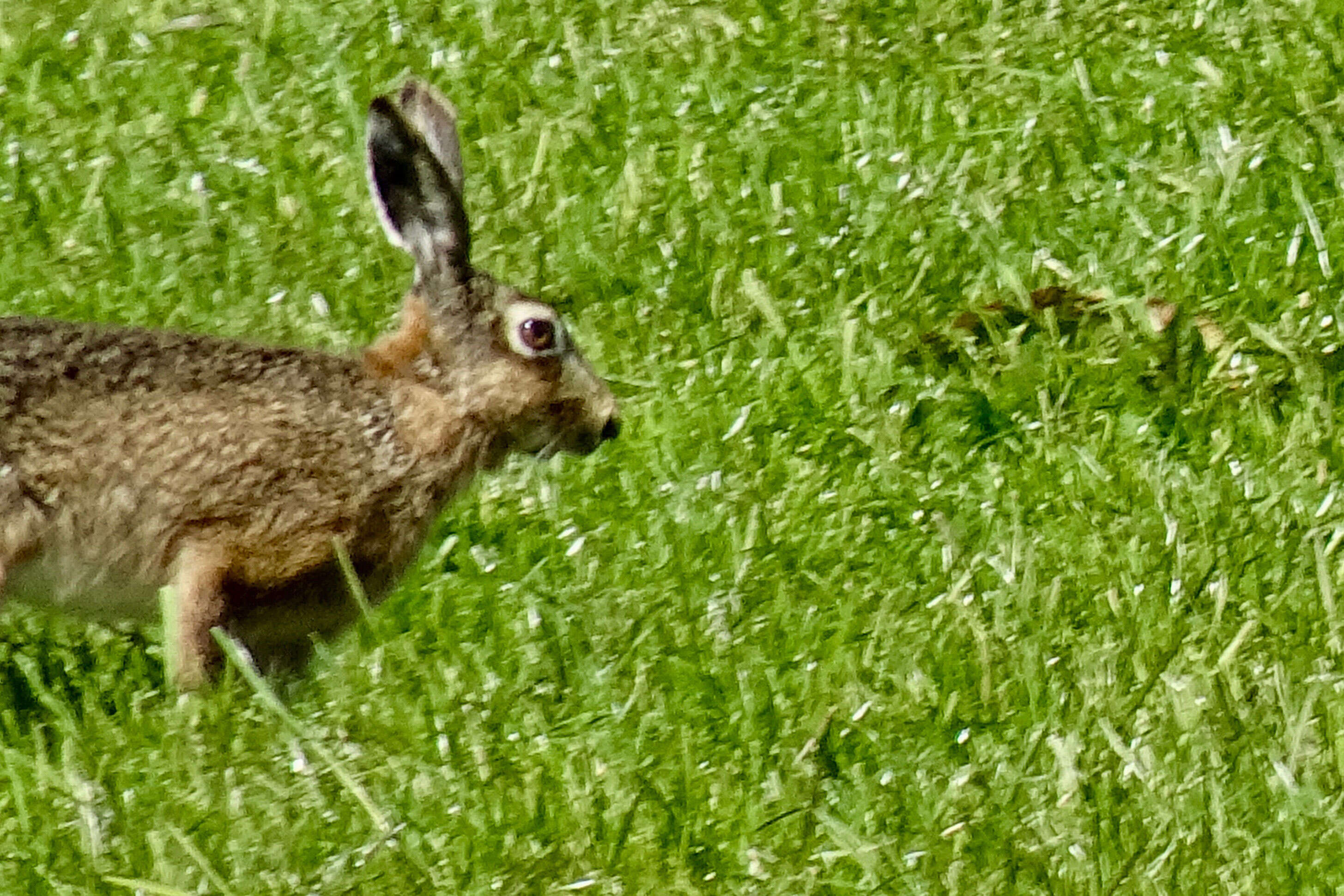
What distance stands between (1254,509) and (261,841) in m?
2.47

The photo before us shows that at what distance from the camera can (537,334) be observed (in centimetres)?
630

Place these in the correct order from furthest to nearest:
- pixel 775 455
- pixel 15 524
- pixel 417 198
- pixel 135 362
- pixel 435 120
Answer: pixel 435 120
pixel 775 455
pixel 417 198
pixel 135 362
pixel 15 524

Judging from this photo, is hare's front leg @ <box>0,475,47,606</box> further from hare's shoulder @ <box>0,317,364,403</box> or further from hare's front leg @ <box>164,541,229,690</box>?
hare's front leg @ <box>164,541,229,690</box>

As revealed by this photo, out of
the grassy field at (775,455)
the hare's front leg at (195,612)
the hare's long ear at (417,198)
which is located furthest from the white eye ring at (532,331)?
the hare's front leg at (195,612)

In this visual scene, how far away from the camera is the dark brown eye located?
6289mm

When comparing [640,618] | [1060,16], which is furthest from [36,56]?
[640,618]

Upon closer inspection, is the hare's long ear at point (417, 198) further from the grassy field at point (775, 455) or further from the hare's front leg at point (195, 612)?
the hare's front leg at point (195, 612)

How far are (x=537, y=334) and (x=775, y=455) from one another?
0.65 m

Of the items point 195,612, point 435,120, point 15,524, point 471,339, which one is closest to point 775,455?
point 471,339

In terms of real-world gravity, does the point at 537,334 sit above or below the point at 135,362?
below

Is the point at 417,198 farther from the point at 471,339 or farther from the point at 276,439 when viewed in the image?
the point at 276,439

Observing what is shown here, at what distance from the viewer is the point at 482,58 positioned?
28.3ft

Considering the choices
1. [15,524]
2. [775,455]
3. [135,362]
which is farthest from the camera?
[775,455]

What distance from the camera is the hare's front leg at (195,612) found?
5449 millimetres
